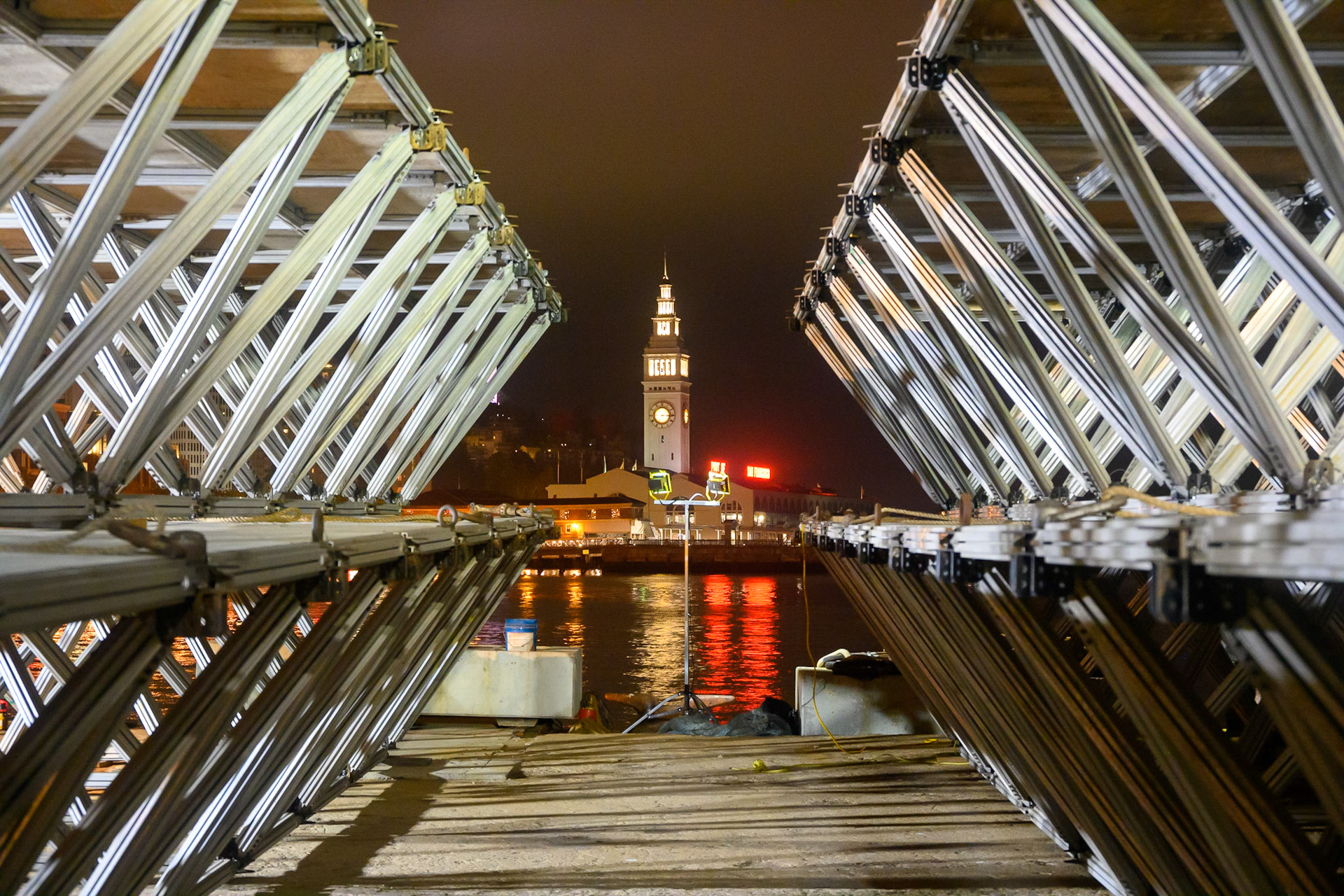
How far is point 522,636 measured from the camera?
16109 mm

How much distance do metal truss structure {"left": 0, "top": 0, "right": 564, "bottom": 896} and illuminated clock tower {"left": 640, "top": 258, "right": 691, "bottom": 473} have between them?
114 meters

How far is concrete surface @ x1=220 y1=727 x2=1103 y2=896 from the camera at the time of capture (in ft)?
24.8

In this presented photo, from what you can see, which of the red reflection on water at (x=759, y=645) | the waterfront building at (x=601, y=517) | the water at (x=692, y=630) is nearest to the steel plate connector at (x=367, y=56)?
the water at (x=692, y=630)

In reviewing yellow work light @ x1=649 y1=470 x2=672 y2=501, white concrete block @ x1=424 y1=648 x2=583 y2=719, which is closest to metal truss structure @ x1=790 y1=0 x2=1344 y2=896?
white concrete block @ x1=424 y1=648 x2=583 y2=719

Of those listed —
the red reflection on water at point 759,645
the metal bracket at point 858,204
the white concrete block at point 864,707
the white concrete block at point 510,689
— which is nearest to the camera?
the metal bracket at point 858,204

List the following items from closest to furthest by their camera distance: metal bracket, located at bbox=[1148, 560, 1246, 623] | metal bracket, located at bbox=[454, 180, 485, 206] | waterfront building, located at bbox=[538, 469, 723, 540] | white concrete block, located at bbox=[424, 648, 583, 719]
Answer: metal bracket, located at bbox=[1148, 560, 1246, 623] < metal bracket, located at bbox=[454, 180, 485, 206] < white concrete block, located at bbox=[424, 648, 583, 719] < waterfront building, located at bbox=[538, 469, 723, 540]

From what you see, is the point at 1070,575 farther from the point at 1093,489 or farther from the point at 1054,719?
the point at 1093,489

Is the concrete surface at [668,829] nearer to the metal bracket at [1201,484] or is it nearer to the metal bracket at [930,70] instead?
the metal bracket at [1201,484]

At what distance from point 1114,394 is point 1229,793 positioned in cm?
358

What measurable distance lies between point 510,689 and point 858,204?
8.07m

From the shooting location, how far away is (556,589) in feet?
236

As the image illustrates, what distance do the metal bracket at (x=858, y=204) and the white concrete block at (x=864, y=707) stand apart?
6.44m

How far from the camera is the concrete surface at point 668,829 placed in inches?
298

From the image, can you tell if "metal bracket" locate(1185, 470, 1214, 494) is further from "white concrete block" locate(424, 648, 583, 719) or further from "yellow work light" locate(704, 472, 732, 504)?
"yellow work light" locate(704, 472, 732, 504)
